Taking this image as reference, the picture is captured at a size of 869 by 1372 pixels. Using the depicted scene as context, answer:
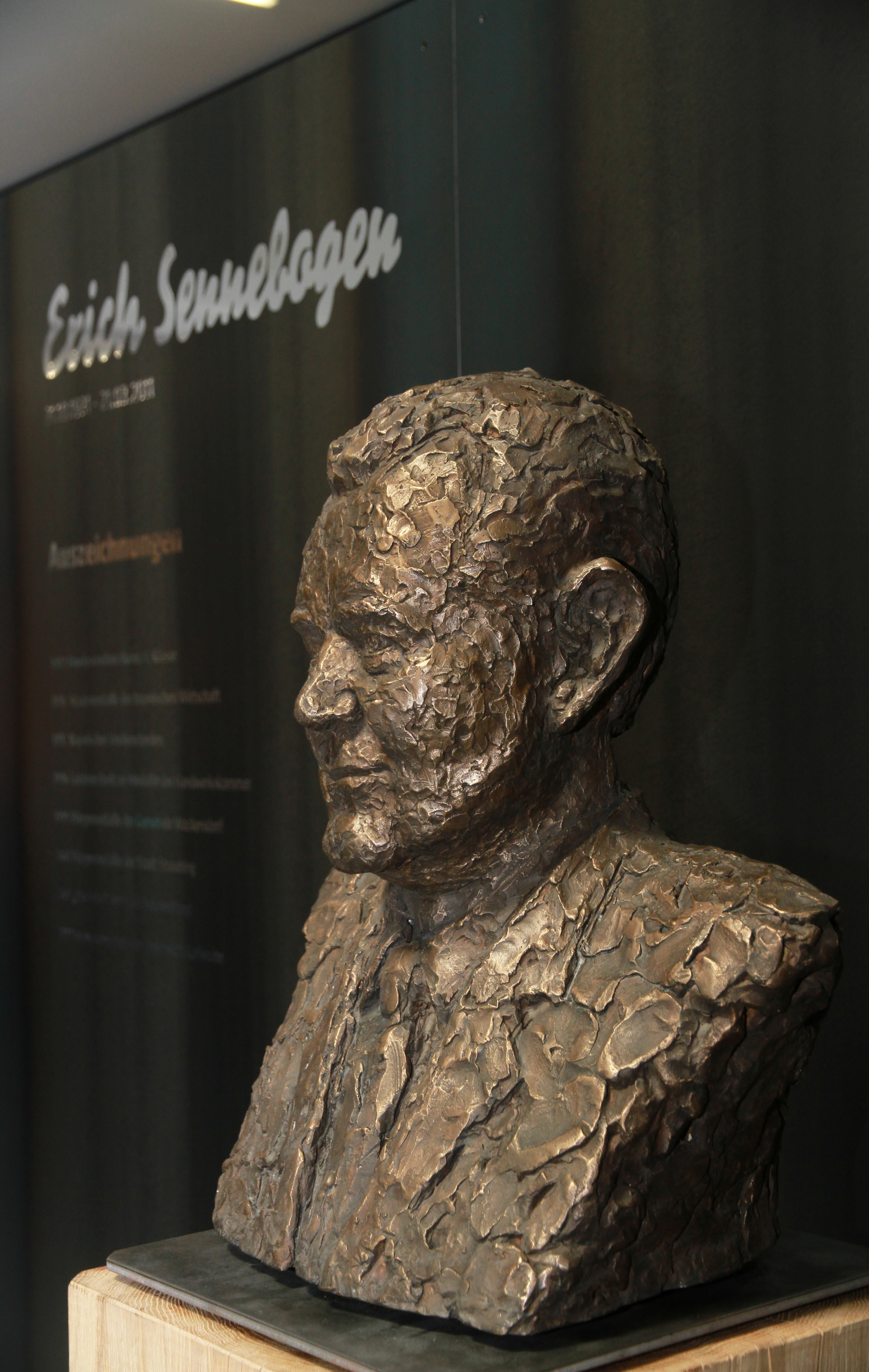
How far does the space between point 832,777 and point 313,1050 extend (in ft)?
3.07

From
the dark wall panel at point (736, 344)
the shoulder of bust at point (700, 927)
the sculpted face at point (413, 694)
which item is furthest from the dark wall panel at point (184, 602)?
the shoulder of bust at point (700, 927)

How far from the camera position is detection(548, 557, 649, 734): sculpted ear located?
182cm

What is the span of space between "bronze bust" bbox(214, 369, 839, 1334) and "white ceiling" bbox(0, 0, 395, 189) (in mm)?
1621

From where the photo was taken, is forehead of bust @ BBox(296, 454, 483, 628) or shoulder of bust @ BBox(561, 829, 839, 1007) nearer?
shoulder of bust @ BBox(561, 829, 839, 1007)

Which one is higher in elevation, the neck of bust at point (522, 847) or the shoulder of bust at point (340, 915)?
the neck of bust at point (522, 847)

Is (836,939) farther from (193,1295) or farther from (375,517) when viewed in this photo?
(193,1295)

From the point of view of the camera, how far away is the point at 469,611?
1791 millimetres

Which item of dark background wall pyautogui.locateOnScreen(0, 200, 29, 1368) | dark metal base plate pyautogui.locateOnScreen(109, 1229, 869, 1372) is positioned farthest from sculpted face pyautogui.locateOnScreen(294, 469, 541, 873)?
dark background wall pyautogui.locateOnScreen(0, 200, 29, 1368)

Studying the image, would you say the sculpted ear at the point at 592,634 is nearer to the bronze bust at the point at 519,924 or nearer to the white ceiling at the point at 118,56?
the bronze bust at the point at 519,924

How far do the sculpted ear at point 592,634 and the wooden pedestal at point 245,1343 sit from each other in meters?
0.71

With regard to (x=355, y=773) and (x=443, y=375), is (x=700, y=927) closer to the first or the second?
(x=355, y=773)

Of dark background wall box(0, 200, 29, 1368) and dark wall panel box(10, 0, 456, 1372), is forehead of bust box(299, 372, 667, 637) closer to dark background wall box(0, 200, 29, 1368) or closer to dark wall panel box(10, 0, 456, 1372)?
dark wall panel box(10, 0, 456, 1372)

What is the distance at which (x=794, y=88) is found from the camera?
8.04 feet

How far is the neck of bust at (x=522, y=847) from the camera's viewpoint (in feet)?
6.11
